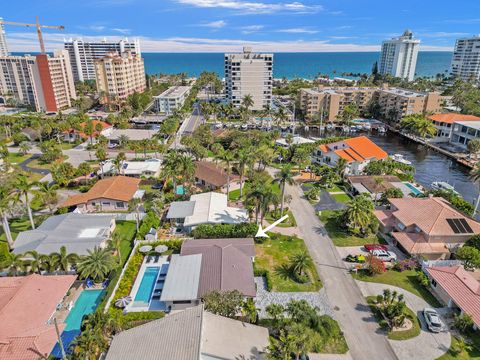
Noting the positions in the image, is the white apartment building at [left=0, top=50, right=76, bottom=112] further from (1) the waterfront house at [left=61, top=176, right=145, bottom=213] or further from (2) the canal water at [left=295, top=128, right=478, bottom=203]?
(2) the canal water at [left=295, top=128, right=478, bottom=203]

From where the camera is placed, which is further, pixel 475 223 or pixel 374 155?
pixel 374 155

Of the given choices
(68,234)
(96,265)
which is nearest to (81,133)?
(68,234)

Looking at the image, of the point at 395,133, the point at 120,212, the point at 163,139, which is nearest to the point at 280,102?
the point at 395,133

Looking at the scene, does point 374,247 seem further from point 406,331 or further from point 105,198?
point 105,198

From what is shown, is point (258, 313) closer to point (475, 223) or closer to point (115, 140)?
point (475, 223)

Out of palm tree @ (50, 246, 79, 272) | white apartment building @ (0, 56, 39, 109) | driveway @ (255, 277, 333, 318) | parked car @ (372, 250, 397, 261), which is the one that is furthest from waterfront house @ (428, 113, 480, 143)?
white apartment building @ (0, 56, 39, 109)
